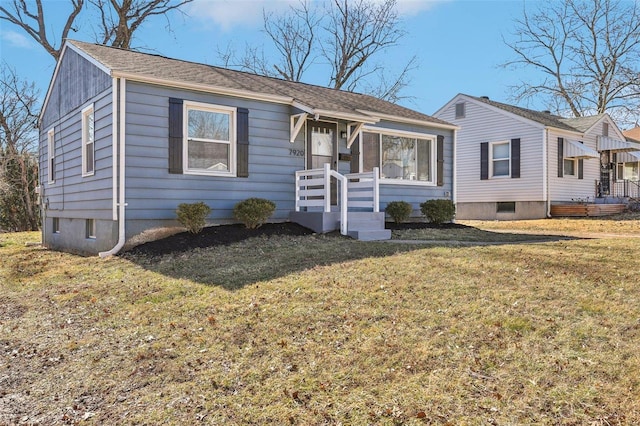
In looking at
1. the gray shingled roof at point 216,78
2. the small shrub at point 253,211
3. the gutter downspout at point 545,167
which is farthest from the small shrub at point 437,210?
the gutter downspout at point 545,167

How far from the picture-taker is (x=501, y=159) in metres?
19.7

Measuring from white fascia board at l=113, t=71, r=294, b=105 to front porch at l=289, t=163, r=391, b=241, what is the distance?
1.63 meters

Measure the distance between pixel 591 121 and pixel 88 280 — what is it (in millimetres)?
20651

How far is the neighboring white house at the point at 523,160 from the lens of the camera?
18484 millimetres

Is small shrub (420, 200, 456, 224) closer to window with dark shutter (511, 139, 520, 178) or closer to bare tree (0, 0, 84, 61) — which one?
window with dark shutter (511, 139, 520, 178)

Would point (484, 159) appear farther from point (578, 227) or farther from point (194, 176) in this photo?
point (194, 176)

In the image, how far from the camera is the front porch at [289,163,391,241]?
980cm

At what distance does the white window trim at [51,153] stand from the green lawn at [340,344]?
739cm

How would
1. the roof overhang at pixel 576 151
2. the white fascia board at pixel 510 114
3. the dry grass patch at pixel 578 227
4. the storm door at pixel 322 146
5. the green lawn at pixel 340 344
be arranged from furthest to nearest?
the roof overhang at pixel 576 151
the white fascia board at pixel 510 114
the dry grass patch at pixel 578 227
the storm door at pixel 322 146
the green lawn at pixel 340 344

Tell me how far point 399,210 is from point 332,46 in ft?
54.2

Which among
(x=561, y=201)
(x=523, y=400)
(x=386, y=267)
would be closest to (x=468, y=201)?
(x=561, y=201)

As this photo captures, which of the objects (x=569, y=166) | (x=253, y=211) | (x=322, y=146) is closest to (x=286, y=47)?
(x=569, y=166)

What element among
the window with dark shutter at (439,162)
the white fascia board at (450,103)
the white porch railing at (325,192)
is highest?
the white fascia board at (450,103)

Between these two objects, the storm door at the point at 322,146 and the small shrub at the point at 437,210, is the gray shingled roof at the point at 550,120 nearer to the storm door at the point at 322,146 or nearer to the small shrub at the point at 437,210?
the small shrub at the point at 437,210
